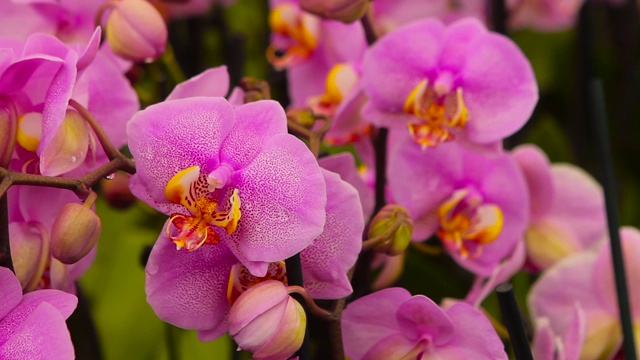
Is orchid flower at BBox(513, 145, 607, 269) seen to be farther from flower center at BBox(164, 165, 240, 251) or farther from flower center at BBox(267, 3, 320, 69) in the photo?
flower center at BBox(164, 165, 240, 251)

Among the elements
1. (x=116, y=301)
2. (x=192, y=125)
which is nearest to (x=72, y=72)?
(x=192, y=125)

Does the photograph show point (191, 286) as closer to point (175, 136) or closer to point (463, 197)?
point (175, 136)

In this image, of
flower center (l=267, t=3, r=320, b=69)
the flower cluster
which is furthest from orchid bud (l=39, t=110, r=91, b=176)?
flower center (l=267, t=3, r=320, b=69)

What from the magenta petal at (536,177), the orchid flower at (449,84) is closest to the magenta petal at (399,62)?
the orchid flower at (449,84)

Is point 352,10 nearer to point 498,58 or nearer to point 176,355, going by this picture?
point 498,58

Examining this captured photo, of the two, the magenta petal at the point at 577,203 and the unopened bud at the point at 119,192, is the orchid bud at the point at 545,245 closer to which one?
the magenta petal at the point at 577,203

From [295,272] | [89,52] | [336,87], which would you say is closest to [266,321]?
[295,272]
